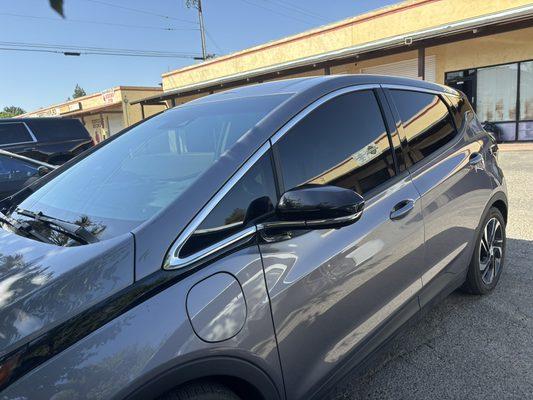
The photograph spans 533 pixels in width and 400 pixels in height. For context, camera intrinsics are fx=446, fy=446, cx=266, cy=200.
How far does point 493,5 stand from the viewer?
14516 millimetres

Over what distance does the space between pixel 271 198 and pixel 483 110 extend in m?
15.6

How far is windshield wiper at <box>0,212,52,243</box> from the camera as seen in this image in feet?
6.18

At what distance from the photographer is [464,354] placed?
289cm

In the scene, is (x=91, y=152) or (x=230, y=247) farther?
(x=91, y=152)

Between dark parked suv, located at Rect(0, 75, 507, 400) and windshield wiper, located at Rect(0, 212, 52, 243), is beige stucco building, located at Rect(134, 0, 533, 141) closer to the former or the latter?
dark parked suv, located at Rect(0, 75, 507, 400)

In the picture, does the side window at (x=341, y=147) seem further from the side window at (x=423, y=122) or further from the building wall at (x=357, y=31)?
the building wall at (x=357, y=31)

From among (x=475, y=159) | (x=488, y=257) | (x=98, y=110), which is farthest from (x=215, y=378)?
(x=98, y=110)

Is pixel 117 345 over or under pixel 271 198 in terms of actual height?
under

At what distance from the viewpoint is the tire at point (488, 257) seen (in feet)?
11.1

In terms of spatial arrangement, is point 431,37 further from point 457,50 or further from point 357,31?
point 357,31

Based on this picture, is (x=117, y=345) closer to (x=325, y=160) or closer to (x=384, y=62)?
(x=325, y=160)

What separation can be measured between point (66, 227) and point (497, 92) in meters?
15.9

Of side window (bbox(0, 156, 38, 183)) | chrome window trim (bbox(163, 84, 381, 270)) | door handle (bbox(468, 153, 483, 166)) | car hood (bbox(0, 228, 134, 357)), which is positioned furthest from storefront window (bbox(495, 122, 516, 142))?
car hood (bbox(0, 228, 134, 357))

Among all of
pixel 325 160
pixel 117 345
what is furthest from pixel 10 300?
pixel 325 160
